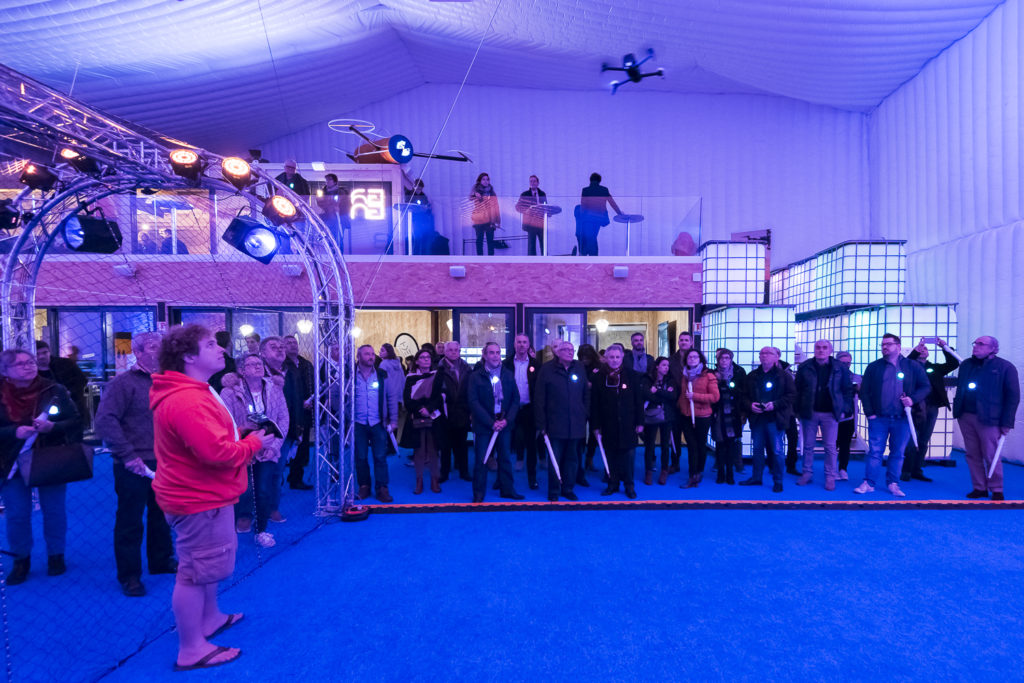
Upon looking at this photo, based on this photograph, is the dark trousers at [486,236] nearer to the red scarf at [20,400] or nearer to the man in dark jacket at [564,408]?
the man in dark jacket at [564,408]

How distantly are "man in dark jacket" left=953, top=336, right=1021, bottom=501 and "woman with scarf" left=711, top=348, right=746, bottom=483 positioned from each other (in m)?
2.12

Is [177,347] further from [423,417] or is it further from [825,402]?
[825,402]

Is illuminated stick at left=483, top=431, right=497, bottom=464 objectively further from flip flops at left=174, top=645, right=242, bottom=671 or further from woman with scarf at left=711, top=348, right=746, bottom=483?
flip flops at left=174, top=645, right=242, bottom=671

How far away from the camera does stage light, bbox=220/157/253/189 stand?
163 inches

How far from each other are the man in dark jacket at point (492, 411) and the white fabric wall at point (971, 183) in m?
6.97

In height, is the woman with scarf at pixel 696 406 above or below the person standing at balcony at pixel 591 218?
below

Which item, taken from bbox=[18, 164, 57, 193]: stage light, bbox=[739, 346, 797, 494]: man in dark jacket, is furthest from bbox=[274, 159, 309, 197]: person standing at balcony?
bbox=[739, 346, 797, 494]: man in dark jacket

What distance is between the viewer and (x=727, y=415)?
604 cm

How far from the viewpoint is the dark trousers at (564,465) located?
5.54 metres

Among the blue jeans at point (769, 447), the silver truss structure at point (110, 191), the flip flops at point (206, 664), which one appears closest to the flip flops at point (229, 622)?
the flip flops at point (206, 664)

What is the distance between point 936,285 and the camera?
8719 mm

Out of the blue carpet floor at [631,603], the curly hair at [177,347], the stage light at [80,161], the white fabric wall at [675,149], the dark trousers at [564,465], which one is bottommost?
the blue carpet floor at [631,603]

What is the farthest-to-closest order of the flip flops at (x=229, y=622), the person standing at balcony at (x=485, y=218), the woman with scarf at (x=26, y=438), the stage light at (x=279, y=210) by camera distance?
1. the person standing at balcony at (x=485, y=218)
2. the stage light at (x=279, y=210)
3. the woman with scarf at (x=26, y=438)
4. the flip flops at (x=229, y=622)

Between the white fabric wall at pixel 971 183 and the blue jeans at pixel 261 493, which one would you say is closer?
the blue jeans at pixel 261 493
